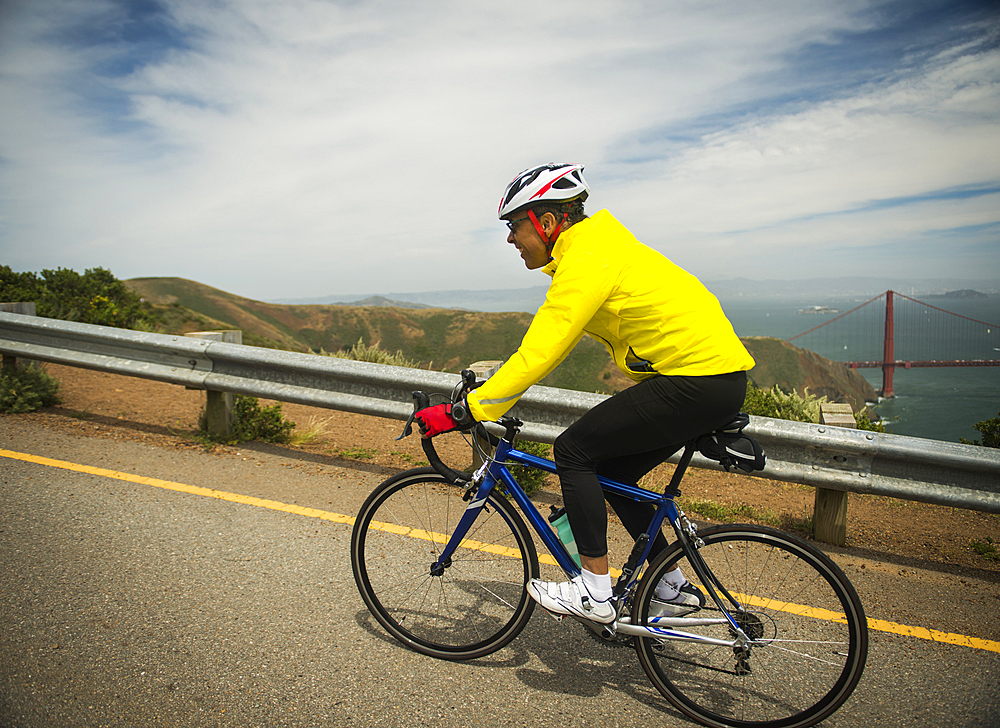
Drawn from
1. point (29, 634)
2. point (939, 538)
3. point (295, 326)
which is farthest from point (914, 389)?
point (29, 634)

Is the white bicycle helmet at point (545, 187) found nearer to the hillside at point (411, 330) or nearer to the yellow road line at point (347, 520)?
the yellow road line at point (347, 520)

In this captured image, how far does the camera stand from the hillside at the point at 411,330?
1731 centimetres

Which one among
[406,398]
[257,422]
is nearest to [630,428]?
[406,398]

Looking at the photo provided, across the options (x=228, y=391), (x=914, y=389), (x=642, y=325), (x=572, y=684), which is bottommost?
(x=914, y=389)

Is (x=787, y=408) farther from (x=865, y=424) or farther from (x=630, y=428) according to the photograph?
(x=630, y=428)

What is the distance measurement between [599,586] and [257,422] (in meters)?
4.40

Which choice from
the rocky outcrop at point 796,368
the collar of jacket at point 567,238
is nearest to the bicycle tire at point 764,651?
the collar of jacket at point 567,238

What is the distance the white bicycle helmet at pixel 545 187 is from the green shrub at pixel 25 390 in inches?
251

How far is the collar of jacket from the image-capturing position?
239 cm

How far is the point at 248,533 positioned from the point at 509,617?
6.47 feet

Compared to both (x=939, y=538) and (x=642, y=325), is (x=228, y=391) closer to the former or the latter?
(x=642, y=325)

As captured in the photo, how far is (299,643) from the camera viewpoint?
2.80 meters

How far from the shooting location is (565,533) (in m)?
2.66

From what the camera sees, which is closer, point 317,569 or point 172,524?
point 317,569
